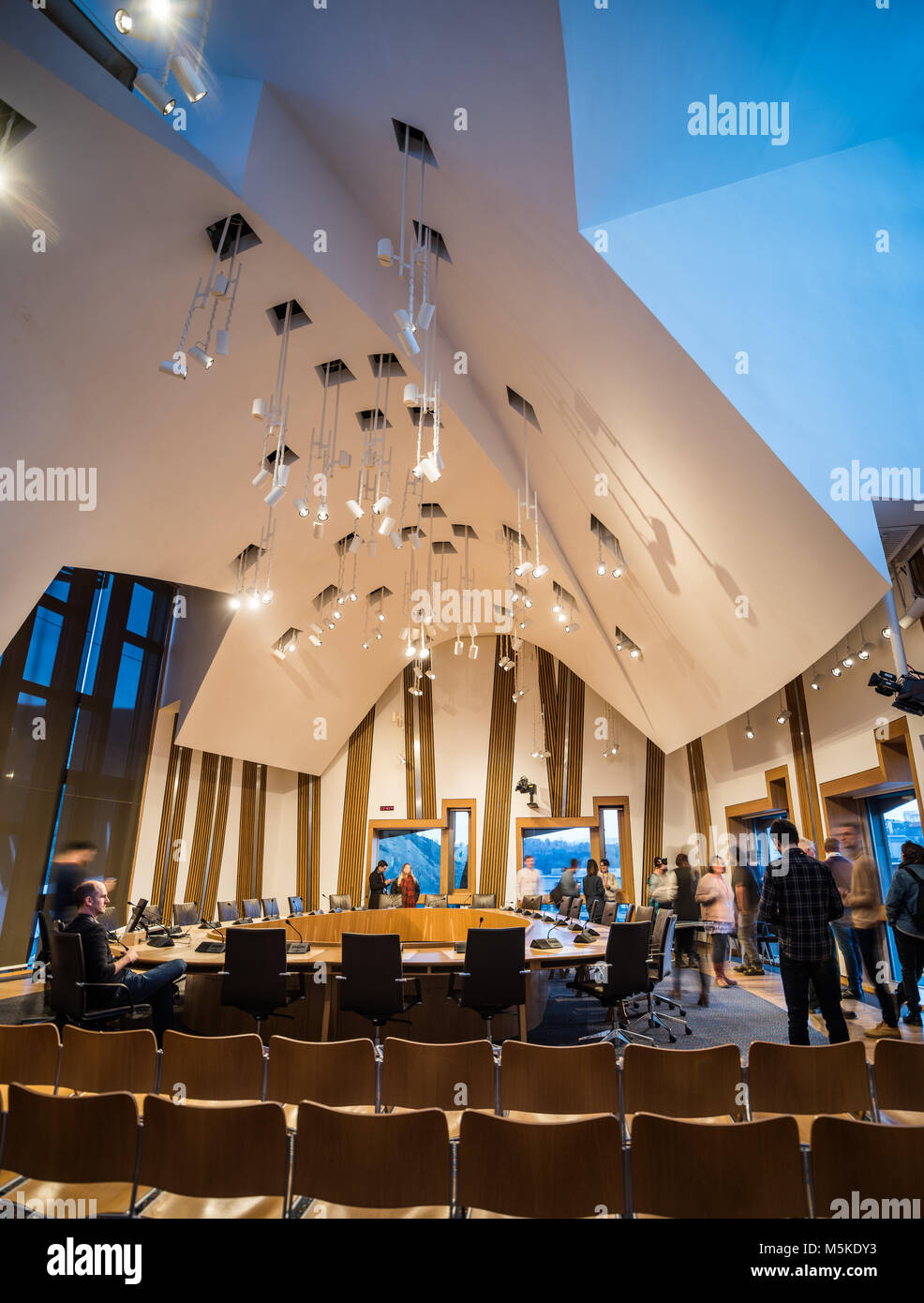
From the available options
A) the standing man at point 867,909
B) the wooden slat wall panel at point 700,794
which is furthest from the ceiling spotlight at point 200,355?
the wooden slat wall panel at point 700,794

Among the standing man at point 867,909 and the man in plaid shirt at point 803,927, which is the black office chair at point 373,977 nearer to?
the man in plaid shirt at point 803,927

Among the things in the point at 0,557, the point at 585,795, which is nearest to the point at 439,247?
the point at 0,557

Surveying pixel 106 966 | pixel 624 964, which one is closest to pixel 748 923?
pixel 624 964

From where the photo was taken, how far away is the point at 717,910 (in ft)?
27.7

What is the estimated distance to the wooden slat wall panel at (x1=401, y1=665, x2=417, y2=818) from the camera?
52.8 ft

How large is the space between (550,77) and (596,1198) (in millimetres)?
5199

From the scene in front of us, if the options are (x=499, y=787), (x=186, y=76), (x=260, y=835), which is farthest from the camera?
(x=499, y=787)

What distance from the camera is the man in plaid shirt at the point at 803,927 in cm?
441

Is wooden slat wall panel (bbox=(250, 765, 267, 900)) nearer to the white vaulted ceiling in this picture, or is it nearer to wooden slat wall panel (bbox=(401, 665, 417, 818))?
wooden slat wall panel (bbox=(401, 665, 417, 818))

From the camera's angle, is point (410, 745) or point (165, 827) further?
point (410, 745)

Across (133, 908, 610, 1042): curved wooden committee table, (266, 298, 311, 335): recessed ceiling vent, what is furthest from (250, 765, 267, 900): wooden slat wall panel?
(266, 298, 311, 335): recessed ceiling vent

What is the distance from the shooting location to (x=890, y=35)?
547 cm

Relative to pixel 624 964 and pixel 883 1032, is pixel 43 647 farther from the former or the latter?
pixel 883 1032

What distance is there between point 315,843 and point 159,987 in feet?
37.3
